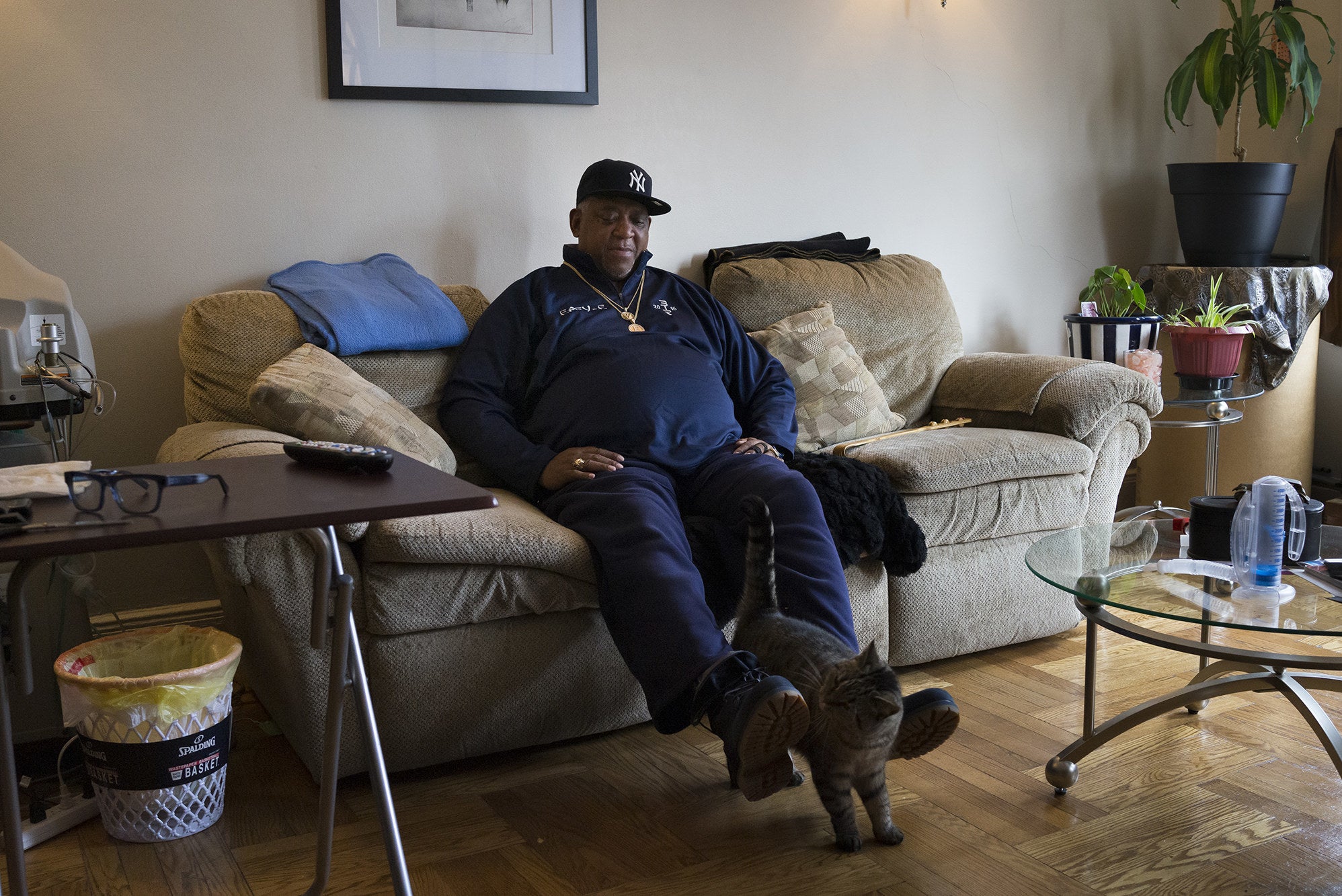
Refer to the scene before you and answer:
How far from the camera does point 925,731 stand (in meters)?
1.77

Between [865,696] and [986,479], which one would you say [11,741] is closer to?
[865,696]

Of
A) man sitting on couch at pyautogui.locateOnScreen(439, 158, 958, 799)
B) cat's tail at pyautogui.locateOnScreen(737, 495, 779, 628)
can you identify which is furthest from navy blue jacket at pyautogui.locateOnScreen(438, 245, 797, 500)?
cat's tail at pyautogui.locateOnScreen(737, 495, 779, 628)

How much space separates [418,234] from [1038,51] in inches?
85.1

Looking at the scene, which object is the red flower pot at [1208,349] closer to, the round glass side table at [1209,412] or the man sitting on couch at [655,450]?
the round glass side table at [1209,412]

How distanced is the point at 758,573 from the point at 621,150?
5.07 feet

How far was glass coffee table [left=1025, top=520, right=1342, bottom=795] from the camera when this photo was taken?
1.69 metres

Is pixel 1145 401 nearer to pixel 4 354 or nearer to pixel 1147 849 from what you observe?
pixel 1147 849

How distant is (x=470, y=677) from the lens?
6.63 feet

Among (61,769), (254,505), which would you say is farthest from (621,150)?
(254,505)

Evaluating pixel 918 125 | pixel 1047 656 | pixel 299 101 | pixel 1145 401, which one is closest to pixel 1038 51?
pixel 918 125

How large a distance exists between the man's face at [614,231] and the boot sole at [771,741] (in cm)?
127

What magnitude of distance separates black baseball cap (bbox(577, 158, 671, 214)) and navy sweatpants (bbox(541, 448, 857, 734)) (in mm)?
645

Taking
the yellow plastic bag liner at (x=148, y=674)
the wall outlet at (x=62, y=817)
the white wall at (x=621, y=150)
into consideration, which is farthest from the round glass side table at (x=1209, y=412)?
the wall outlet at (x=62, y=817)

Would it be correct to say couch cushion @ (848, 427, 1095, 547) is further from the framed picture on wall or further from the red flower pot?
the framed picture on wall
